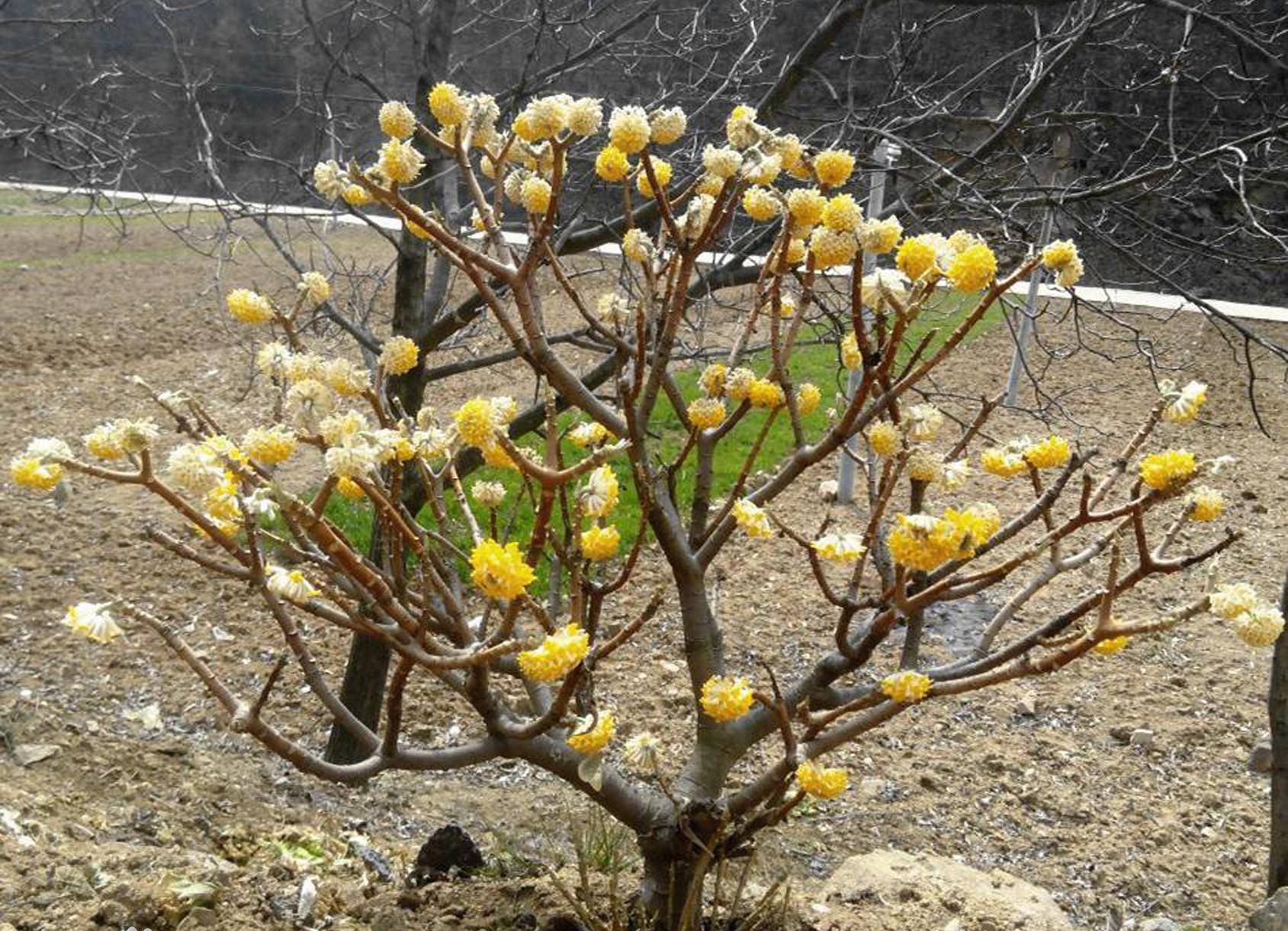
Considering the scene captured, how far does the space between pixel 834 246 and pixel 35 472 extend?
0.95 meters

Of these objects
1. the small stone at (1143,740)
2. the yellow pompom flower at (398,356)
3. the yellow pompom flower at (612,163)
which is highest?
the small stone at (1143,740)

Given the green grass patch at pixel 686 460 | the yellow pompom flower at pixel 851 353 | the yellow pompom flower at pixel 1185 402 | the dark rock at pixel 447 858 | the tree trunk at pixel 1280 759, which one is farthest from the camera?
the green grass patch at pixel 686 460

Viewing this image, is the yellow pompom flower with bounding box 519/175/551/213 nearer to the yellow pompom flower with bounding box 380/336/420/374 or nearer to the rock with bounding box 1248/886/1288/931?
the yellow pompom flower with bounding box 380/336/420/374

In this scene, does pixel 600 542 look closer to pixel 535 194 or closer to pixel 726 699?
pixel 726 699

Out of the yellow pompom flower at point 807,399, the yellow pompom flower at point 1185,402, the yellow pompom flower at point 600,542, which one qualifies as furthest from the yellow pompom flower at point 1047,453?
the yellow pompom flower at point 600,542

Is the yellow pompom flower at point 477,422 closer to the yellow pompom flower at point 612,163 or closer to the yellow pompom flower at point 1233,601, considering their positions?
the yellow pompom flower at point 612,163

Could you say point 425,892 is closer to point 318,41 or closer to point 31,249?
point 318,41

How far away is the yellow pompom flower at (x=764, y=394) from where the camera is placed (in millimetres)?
1611

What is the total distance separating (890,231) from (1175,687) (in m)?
4.25

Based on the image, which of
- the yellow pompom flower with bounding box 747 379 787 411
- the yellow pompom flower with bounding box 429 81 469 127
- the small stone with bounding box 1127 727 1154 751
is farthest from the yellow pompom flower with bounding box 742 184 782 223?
the small stone with bounding box 1127 727 1154 751

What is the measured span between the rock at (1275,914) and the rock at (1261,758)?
1.47m

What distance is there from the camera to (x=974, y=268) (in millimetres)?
1204

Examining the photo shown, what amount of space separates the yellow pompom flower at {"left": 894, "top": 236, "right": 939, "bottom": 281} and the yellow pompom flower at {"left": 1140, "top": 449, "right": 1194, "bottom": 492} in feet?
1.13

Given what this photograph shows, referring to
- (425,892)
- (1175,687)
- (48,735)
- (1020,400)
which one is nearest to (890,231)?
(425,892)
